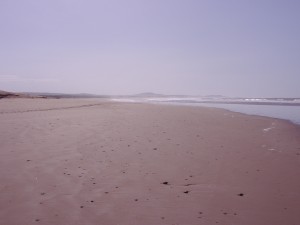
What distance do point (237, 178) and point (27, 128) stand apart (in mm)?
8168

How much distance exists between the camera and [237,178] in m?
5.93

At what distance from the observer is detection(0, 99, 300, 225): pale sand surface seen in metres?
4.23

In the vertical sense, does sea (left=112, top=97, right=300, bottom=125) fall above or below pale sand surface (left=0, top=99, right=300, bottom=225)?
above

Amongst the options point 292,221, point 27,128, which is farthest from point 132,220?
point 27,128

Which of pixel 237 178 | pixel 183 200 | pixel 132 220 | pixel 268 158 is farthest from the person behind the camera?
pixel 268 158

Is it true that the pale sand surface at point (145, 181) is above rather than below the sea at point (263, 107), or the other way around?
below

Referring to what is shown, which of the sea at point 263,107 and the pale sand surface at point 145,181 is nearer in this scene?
the pale sand surface at point 145,181

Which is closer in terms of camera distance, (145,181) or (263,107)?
(145,181)

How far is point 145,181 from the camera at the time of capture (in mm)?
5680

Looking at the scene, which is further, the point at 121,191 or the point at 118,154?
the point at 118,154

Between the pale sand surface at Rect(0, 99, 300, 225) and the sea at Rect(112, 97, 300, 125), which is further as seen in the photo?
the sea at Rect(112, 97, 300, 125)

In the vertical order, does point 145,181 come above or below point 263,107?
below

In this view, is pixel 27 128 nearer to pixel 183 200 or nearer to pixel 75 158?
pixel 75 158

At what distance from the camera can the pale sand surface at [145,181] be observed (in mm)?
4234
